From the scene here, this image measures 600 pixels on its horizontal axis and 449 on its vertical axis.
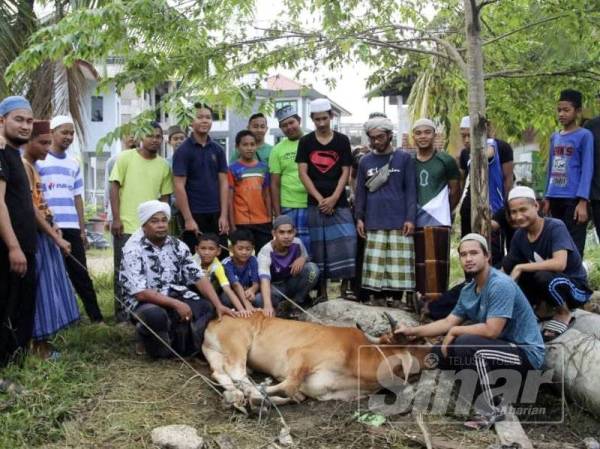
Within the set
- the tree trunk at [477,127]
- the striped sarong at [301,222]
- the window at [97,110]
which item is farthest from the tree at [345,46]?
the window at [97,110]

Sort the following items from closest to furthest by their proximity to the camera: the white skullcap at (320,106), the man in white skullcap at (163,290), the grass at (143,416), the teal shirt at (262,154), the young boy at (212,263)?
the grass at (143,416), the man in white skullcap at (163,290), the young boy at (212,263), the white skullcap at (320,106), the teal shirt at (262,154)

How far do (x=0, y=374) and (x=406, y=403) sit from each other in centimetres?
290

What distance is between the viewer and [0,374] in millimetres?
4883

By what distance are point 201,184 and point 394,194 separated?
6.12 feet

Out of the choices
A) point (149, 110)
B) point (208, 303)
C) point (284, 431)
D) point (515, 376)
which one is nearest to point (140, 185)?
point (149, 110)

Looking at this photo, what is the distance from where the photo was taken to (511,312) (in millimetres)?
4500

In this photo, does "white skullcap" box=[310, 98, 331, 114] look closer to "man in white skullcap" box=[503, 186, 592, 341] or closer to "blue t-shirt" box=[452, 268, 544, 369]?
"man in white skullcap" box=[503, 186, 592, 341]

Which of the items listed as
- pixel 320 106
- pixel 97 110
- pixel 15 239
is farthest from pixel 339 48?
pixel 97 110

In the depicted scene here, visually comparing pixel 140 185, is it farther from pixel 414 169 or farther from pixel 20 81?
pixel 20 81

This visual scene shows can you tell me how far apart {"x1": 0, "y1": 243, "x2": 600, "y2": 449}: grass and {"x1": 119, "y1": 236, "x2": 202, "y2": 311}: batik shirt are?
0.63m

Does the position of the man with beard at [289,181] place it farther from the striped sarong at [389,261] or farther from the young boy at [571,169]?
the young boy at [571,169]

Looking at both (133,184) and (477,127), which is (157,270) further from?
(477,127)

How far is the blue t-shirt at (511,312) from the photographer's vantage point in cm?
450

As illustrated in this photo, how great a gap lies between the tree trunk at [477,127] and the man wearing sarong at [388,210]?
1.83 feet
